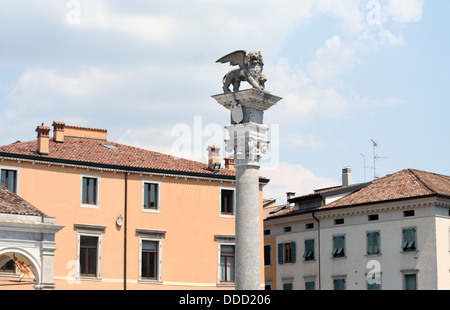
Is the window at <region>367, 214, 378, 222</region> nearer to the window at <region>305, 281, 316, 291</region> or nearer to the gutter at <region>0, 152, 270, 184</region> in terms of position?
the window at <region>305, 281, 316, 291</region>

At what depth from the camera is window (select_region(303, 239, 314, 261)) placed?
5672cm

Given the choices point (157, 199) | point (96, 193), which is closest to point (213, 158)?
point (157, 199)

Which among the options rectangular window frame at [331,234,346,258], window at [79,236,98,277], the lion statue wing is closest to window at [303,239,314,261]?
rectangular window frame at [331,234,346,258]

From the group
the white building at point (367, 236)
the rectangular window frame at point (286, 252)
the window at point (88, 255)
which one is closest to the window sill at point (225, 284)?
the window at point (88, 255)

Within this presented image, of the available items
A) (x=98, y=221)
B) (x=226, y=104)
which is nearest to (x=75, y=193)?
(x=98, y=221)

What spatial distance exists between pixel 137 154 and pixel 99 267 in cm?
720

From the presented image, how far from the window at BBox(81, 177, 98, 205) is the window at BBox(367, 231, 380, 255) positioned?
59.0 feet

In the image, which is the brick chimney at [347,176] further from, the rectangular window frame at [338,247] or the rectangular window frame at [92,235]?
the rectangular window frame at [92,235]

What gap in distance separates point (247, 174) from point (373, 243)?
34.4 m

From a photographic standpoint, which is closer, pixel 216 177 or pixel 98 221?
→ pixel 98 221

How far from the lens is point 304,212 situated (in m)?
57.1

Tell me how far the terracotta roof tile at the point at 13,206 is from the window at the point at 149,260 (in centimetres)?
1089

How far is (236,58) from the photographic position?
2023 centimetres

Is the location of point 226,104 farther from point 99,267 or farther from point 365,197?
point 365,197
